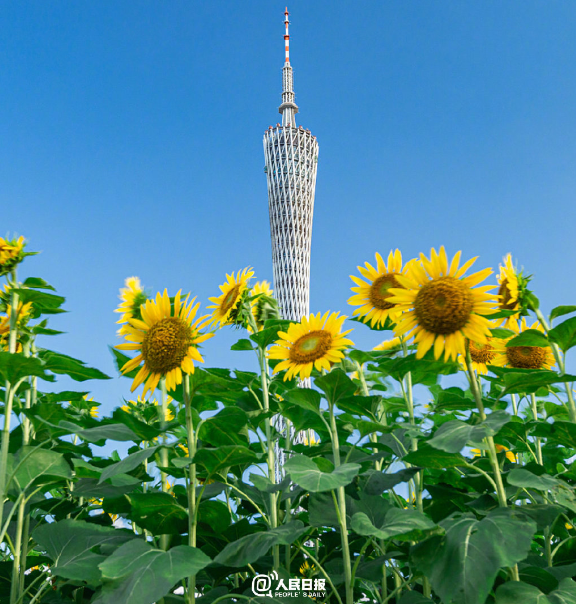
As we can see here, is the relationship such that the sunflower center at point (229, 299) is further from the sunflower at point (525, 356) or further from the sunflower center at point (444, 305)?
the sunflower at point (525, 356)

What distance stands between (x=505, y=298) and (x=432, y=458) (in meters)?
0.83

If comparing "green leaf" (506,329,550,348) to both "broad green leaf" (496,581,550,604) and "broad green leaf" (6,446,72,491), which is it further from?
"broad green leaf" (6,446,72,491)

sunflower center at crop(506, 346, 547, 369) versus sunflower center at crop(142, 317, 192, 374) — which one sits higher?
sunflower center at crop(506, 346, 547, 369)

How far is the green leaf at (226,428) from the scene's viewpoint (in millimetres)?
2053

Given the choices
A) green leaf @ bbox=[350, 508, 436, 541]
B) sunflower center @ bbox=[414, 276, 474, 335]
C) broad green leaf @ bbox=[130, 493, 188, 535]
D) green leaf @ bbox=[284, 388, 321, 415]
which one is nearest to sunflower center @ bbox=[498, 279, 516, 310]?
sunflower center @ bbox=[414, 276, 474, 335]

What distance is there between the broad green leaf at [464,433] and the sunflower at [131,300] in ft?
4.44

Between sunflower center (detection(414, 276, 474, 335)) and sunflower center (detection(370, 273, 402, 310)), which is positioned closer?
sunflower center (detection(414, 276, 474, 335))

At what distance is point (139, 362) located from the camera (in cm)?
202

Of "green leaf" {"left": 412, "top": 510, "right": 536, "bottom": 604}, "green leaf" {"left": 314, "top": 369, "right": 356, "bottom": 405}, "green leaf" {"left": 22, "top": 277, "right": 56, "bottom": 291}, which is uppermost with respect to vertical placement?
"green leaf" {"left": 22, "top": 277, "right": 56, "bottom": 291}

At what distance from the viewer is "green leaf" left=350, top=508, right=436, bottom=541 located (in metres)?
1.45

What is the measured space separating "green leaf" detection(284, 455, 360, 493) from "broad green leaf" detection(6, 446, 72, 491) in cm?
→ 86

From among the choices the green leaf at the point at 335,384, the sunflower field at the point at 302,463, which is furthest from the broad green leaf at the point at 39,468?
the green leaf at the point at 335,384

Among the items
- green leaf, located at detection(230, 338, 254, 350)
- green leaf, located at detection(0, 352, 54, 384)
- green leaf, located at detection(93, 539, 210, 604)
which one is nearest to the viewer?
green leaf, located at detection(93, 539, 210, 604)

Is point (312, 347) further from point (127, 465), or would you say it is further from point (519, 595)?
point (519, 595)
